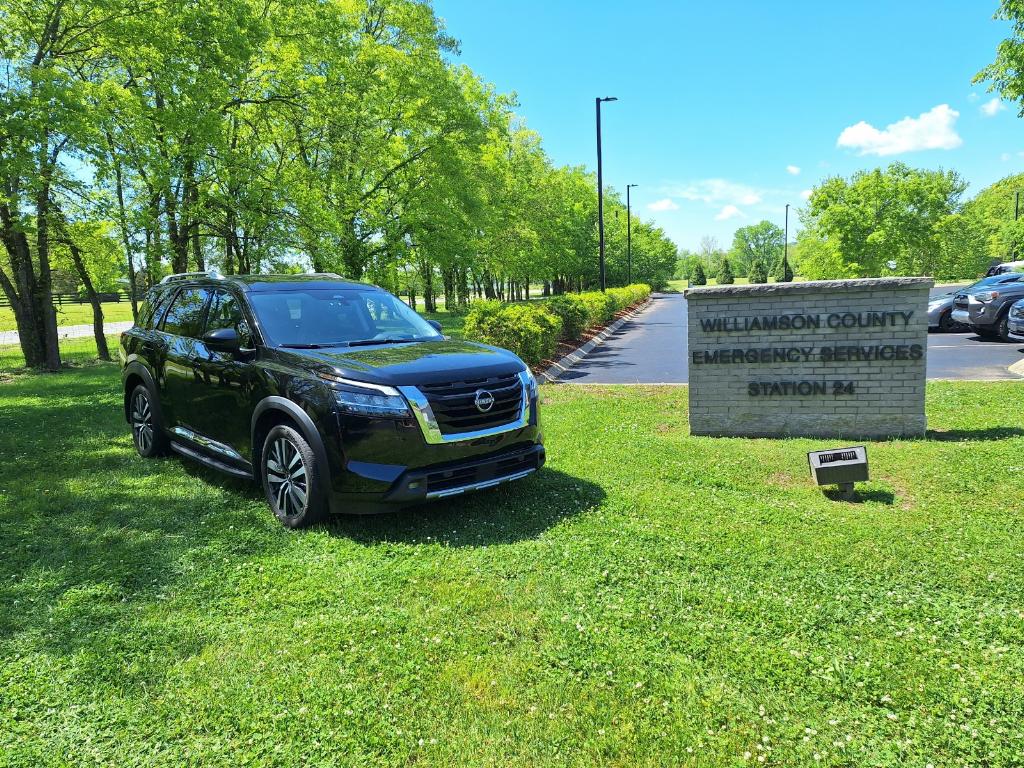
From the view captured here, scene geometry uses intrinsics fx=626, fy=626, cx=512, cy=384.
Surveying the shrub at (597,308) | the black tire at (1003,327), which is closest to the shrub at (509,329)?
the shrub at (597,308)

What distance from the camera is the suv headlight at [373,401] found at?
4.22 m

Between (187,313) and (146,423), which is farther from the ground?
(187,313)


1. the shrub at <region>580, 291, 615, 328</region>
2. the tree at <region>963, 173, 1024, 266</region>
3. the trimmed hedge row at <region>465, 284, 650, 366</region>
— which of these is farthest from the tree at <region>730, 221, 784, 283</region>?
the trimmed hedge row at <region>465, 284, 650, 366</region>

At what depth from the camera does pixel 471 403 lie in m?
4.47

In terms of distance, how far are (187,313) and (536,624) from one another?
473 cm

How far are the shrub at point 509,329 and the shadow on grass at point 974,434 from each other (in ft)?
22.0

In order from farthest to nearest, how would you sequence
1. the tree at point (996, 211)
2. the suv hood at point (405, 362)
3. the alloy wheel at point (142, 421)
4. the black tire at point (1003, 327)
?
the tree at point (996, 211), the black tire at point (1003, 327), the alloy wheel at point (142, 421), the suv hood at point (405, 362)

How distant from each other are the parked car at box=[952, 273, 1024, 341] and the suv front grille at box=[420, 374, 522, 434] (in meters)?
14.4

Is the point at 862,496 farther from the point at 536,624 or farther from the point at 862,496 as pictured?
the point at 536,624

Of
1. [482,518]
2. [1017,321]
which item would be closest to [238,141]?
[482,518]

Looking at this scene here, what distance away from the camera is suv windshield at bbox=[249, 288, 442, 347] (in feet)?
16.9

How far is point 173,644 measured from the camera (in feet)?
10.5

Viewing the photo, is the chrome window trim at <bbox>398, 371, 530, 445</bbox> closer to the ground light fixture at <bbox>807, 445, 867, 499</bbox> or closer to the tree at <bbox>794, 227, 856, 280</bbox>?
the ground light fixture at <bbox>807, 445, 867, 499</bbox>

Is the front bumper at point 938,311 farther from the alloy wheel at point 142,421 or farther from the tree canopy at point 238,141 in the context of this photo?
the alloy wheel at point 142,421
